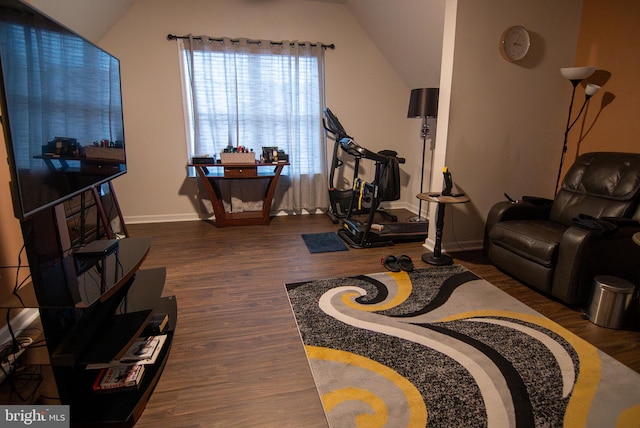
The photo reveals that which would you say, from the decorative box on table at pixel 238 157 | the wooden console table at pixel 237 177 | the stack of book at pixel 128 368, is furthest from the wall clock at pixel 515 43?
the stack of book at pixel 128 368

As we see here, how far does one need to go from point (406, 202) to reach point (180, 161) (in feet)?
10.5

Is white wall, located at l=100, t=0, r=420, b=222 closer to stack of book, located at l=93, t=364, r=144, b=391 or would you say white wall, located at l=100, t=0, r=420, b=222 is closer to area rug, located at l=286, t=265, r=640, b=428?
area rug, located at l=286, t=265, r=640, b=428

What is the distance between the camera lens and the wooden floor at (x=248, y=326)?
1572 mm

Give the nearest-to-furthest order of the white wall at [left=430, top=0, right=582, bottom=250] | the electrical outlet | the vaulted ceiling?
the electrical outlet → the white wall at [left=430, top=0, right=582, bottom=250] → the vaulted ceiling

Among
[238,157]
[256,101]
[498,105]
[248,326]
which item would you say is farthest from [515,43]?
[248,326]

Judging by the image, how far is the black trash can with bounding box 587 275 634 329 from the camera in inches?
84.4

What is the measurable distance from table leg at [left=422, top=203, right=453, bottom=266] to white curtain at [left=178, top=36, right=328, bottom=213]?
1.97 metres

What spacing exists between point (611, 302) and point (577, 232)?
18.1 inches

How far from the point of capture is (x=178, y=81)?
4176 millimetres

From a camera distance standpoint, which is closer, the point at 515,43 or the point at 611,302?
the point at 611,302

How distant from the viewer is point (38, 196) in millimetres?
1279

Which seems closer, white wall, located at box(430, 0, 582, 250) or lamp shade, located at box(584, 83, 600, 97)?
lamp shade, located at box(584, 83, 600, 97)

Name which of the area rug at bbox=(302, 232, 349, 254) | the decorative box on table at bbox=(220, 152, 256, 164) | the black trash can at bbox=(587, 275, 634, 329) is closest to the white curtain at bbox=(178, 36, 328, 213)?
the decorative box on table at bbox=(220, 152, 256, 164)

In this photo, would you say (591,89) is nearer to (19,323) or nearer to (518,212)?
(518,212)
